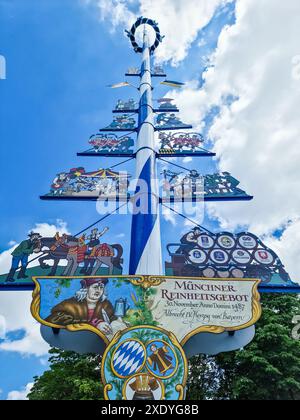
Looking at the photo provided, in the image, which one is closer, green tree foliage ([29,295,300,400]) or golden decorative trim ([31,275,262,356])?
golden decorative trim ([31,275,262,356])

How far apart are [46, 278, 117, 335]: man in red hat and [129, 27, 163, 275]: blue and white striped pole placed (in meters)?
1.28

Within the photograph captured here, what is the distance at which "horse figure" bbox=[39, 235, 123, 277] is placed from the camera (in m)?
7.55

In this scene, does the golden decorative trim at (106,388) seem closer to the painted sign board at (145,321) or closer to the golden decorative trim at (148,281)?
the painted sign board at (145,321)

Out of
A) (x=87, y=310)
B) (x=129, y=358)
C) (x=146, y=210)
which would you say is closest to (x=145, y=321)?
(x=129, y=358)

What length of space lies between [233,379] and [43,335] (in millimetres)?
5730

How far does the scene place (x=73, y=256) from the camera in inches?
303

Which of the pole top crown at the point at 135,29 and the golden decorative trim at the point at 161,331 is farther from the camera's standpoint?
the pole top crown at the point at 135,29

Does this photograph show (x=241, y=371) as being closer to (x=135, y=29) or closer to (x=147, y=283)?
(x=147, y=283)

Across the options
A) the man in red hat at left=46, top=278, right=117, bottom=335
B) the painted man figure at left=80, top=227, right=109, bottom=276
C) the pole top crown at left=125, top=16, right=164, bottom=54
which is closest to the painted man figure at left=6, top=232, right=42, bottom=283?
the painted man figure at left=80, top=227, right=109, bottom=276

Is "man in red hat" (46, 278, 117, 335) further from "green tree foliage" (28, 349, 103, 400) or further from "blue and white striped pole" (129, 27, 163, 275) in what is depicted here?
"green tree foliage" (28, 349, 103, 400)

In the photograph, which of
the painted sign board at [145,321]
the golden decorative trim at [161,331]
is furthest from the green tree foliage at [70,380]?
the golden decorative trim at [161,331]

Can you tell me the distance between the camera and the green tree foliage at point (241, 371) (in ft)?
28.9

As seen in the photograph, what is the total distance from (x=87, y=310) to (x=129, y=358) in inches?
42.2

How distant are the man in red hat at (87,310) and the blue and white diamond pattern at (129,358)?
377 mm
